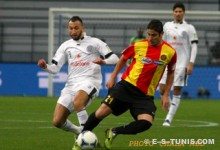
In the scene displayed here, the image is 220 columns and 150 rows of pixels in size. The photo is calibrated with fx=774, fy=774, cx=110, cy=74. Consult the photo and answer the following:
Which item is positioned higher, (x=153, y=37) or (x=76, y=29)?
(x=153, y=37)

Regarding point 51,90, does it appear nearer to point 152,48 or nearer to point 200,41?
point 200,41

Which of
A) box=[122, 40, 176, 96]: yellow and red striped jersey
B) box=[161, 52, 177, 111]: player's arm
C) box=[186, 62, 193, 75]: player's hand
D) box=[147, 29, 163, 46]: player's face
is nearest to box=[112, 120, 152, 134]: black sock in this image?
box=[122, 40, 176, 96]: yellow and red striped jersey

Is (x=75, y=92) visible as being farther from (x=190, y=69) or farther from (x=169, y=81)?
(x=190, y=69)

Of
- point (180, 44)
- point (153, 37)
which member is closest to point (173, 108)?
point (180, 44)

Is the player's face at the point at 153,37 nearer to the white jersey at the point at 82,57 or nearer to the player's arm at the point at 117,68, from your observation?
the player's arm at the point at 117,68

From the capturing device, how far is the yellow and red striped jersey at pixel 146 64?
34.9 ft

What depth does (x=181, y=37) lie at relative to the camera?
15828 millimetres

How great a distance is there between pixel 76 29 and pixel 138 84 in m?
1.84

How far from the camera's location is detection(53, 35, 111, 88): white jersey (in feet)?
39.1

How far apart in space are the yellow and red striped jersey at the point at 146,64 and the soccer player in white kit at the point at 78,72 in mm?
772

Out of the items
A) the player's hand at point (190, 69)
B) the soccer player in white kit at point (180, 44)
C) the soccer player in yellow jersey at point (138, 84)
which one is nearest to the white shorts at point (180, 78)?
the soccer player in white kit at point (180, 44)

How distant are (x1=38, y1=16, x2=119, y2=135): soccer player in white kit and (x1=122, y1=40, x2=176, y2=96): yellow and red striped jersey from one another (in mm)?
772

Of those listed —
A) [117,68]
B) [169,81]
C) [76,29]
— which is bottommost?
[169,81]

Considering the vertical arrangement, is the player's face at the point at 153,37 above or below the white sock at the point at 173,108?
above
